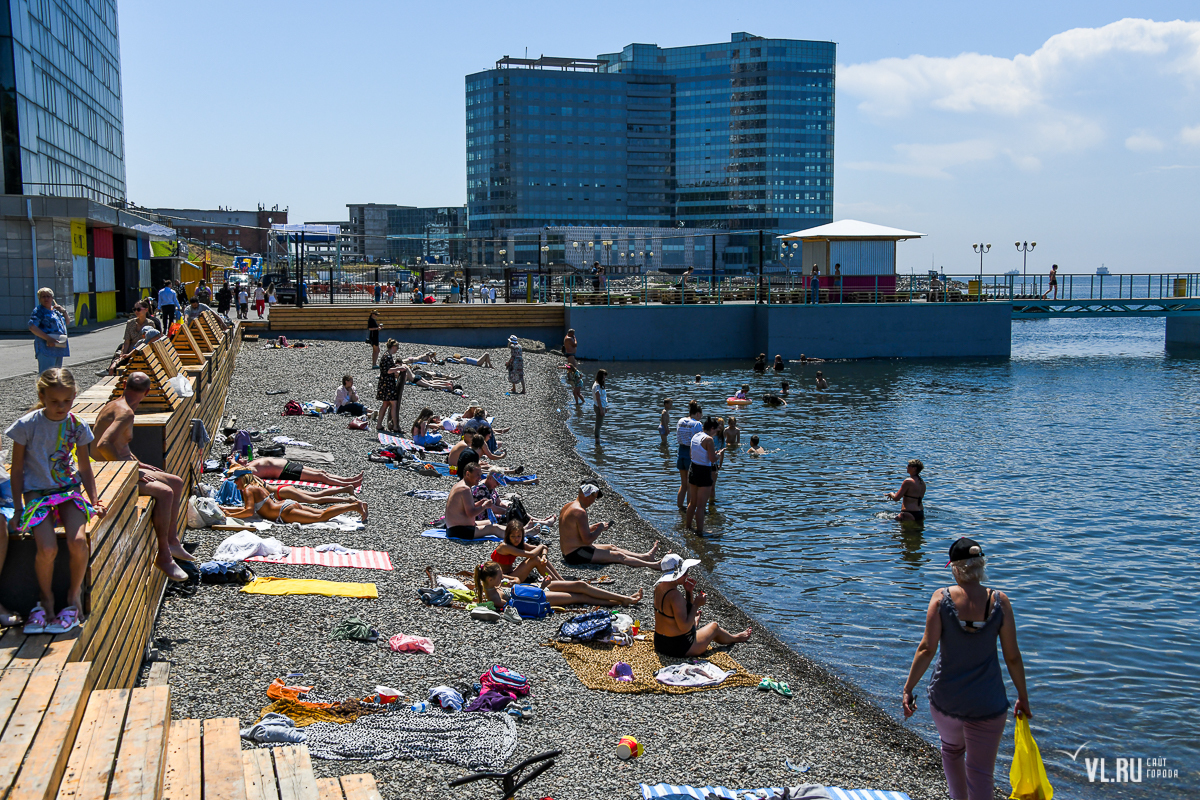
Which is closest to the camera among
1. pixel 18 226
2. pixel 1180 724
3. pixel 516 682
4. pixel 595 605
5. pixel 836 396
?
pixel 516 682

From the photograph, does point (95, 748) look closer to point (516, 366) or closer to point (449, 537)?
point (449, 537)

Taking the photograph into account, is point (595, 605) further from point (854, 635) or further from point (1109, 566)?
point (1109, 566)

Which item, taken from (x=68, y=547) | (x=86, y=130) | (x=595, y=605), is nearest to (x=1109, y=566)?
(x=595, y=605)

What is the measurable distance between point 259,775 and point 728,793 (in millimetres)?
3047

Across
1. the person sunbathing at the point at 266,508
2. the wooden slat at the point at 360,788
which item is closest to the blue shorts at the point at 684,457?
the person sunbathing at the point at 266,508

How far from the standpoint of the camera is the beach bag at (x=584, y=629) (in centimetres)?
884

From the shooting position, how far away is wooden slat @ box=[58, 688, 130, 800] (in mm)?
3859

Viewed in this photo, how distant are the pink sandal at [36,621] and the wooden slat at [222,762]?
1007 mm

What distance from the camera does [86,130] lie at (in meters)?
41.8

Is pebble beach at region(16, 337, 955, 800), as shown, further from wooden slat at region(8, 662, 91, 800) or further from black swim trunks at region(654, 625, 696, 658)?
wooden slat at region(8, 662, 91, 800)

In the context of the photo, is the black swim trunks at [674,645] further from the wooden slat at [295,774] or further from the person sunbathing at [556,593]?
the wooden slat at [295,774]

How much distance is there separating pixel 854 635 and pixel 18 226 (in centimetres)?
2777

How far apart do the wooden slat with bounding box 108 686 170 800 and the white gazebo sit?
3933 cm

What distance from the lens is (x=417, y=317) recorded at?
37312 millimetres
